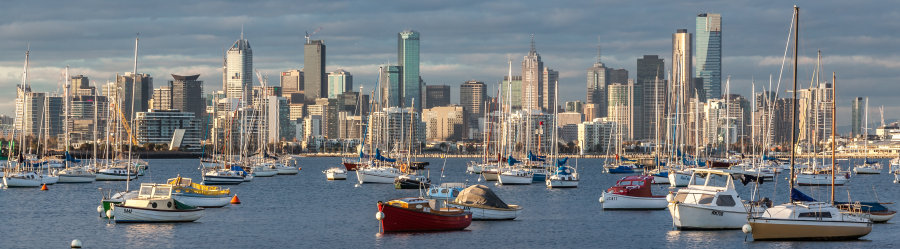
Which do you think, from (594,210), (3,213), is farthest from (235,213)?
(594,210)

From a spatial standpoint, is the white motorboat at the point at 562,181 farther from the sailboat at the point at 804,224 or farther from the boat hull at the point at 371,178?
the sailboat at the point at 804,224

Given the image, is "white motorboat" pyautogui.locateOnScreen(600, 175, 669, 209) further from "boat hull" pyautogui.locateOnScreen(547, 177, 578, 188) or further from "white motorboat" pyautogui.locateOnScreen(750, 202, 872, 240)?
"boat hull" pyautogui.locateOnScreen(547, 177, 578, 188)

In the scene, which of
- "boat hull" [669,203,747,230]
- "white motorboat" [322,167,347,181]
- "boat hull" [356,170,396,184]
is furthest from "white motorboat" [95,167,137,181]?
"boat hull" [669,203,747,230]

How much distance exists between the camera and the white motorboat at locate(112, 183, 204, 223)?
75188 mm

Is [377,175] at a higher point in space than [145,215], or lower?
higher

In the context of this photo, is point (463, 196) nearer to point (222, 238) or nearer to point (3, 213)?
point (222, 238)

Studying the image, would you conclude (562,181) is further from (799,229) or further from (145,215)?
(799,229)

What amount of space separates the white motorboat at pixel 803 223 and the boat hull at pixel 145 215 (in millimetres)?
35174

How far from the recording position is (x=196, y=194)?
89.3 m

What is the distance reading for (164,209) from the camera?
248ft

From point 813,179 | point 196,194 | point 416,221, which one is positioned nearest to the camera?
point 416,221

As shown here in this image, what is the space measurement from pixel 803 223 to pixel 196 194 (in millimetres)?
44969

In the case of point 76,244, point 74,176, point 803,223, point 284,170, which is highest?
point 803,223

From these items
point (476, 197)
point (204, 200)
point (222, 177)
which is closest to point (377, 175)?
point (222, 177)
